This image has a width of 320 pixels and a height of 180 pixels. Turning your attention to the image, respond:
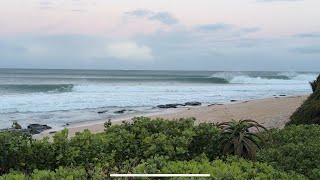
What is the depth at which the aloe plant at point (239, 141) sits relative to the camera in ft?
13.2

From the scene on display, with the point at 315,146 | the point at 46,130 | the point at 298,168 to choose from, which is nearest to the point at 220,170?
the point at 298,168

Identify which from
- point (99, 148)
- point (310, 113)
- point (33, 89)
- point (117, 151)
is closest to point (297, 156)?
point (117, 151)

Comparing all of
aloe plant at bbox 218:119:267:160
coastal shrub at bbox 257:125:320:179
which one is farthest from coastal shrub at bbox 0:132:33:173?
coastal shrub at bbox 257:125:320:179

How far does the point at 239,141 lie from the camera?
13.3 ft

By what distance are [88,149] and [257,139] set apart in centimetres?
177

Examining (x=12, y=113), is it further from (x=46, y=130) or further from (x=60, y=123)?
(x=46, y=130)

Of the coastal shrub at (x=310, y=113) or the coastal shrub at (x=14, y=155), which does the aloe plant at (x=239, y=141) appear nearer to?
the coastal shrub at (x=14, y=155)

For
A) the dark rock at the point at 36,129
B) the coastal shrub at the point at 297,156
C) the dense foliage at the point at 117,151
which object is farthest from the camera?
the dark rock at the point at 36,129

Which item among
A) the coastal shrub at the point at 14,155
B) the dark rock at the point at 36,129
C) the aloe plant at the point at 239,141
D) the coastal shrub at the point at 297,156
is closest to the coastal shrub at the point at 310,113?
the coastal shrub at the point at 297,156

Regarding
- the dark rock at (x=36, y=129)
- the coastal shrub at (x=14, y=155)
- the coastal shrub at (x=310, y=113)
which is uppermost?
the coastal shrub at (x=14, y=155)

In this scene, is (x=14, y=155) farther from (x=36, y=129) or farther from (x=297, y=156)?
(x=36, y=129)

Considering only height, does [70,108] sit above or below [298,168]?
below

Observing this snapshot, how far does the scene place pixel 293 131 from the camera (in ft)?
16.0

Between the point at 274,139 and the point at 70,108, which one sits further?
the point at 70,108
